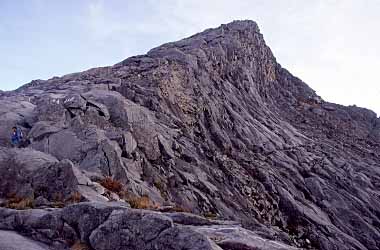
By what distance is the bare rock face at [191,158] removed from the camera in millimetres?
14789

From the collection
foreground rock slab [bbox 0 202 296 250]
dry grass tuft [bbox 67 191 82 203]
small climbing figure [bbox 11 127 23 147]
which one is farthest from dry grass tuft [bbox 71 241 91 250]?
small climbing figure [bbox 11 127 23 147]

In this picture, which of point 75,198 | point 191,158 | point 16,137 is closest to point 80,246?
point 75,198

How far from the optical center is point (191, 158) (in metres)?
33.3

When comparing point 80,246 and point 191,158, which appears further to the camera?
point 191,158

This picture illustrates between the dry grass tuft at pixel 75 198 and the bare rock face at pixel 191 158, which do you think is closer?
the bare rock face at pixel 191 158

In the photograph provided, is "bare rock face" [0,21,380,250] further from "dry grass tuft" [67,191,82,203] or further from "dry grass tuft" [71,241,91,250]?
"dry grass tuft" [67,191,82,203]

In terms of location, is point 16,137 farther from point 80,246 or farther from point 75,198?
point 80,246

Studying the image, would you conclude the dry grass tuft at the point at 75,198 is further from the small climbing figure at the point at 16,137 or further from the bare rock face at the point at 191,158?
the small climbing figure at the point at 16,137

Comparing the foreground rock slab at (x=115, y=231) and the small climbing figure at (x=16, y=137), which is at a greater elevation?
the small climbing figure at (x=16, y=137)

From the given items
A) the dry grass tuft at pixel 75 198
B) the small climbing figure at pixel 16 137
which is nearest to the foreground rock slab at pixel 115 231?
the dry grass tuft at pixel 75 198

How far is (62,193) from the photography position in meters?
19.8

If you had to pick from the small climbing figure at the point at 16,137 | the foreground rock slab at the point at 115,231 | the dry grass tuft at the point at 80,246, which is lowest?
the dry grass tuft at the point at 80,246

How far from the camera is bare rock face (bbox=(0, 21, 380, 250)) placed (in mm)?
14789

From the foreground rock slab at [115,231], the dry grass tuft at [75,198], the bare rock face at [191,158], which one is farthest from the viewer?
the dry grass tuft at [75,198]
